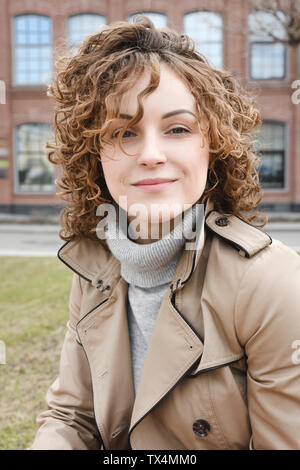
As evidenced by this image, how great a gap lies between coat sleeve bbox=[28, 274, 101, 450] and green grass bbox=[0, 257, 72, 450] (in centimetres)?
95

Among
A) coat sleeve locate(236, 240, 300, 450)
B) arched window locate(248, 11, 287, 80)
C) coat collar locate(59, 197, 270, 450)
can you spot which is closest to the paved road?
arched window locate(248, 11, 287, 80)

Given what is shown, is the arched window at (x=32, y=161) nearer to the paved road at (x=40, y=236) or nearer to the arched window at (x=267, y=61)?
the paved road at (x=40, y=236)

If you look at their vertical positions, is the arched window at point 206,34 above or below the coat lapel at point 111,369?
above

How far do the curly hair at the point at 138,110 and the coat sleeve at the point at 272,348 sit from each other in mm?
383

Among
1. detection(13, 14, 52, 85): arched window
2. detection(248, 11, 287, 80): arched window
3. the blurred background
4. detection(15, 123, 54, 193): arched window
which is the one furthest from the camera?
detection(15, 123, 54, 193): arched window

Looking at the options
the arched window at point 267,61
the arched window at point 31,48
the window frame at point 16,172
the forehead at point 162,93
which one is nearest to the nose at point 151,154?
the forehead at point 162,93

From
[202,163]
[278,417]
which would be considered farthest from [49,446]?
[202,163]

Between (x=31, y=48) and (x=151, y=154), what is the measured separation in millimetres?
16947

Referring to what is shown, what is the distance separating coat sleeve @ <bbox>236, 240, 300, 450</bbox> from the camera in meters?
1.24

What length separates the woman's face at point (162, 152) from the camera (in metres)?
1.37

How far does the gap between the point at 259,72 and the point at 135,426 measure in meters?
16.3

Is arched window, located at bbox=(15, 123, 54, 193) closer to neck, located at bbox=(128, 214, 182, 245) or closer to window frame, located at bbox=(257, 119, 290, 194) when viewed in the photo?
window frame, located at bbox=(257, 119, 290, 194)

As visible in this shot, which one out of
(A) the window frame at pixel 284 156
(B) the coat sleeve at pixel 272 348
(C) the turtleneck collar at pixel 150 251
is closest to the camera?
(B) the coat sleeve at pixel 272 348
